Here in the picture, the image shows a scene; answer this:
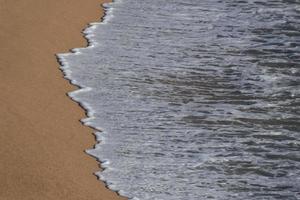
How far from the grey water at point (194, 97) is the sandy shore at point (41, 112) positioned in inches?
8.6

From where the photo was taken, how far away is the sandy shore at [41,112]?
7578mm

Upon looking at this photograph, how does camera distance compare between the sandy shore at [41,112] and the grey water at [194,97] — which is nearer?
the sandy shore at [41,112]

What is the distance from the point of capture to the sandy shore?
24.9 ft

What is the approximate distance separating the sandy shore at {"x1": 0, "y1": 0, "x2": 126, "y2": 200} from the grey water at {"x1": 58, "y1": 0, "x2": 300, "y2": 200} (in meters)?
0.22

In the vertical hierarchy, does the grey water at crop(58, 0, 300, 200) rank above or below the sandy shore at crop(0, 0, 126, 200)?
below

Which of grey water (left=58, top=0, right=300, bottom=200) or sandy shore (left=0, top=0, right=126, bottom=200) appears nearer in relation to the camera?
sandy shore (left=0, top=0, right=126, bottom=200)

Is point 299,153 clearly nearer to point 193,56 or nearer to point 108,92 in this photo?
point 108,92

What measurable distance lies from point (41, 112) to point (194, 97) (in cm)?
196

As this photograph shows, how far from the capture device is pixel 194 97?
33.0 feet

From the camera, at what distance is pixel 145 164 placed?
8.22 metres

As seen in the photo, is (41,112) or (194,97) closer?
(41,112)

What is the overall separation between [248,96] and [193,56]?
1.67 meters

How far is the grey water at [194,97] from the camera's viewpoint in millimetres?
7996

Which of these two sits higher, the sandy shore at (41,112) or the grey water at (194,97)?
the sandy shore at (41,112)
